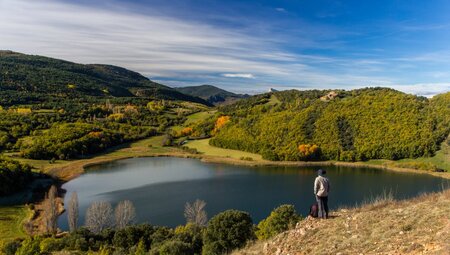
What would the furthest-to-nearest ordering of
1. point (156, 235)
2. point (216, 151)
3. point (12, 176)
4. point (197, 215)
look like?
point (216, 151), point (12, 176), point (197, 215), point (156, 235)

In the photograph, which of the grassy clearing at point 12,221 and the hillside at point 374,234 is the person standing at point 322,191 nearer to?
the hillside at point 374,234

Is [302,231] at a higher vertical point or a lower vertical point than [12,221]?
higher

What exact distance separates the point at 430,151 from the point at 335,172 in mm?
27012

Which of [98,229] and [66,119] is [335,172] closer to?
[98,229]

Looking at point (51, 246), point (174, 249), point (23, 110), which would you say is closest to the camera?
point (174, 249)

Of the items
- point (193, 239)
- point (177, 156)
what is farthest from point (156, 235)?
point (177, 156)

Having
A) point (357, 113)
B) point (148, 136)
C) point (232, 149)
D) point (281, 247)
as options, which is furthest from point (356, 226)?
point (148, 136)

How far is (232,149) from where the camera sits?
108500mm

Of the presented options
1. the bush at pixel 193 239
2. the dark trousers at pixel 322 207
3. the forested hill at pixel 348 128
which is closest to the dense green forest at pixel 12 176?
the bush at pixel 193 239

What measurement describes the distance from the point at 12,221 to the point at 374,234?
161 ft

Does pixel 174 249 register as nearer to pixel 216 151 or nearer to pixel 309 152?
pixel 309 152

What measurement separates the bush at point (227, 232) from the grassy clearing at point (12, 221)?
2629cm

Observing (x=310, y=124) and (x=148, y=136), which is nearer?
(x=310, y=124)

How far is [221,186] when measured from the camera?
219ft
